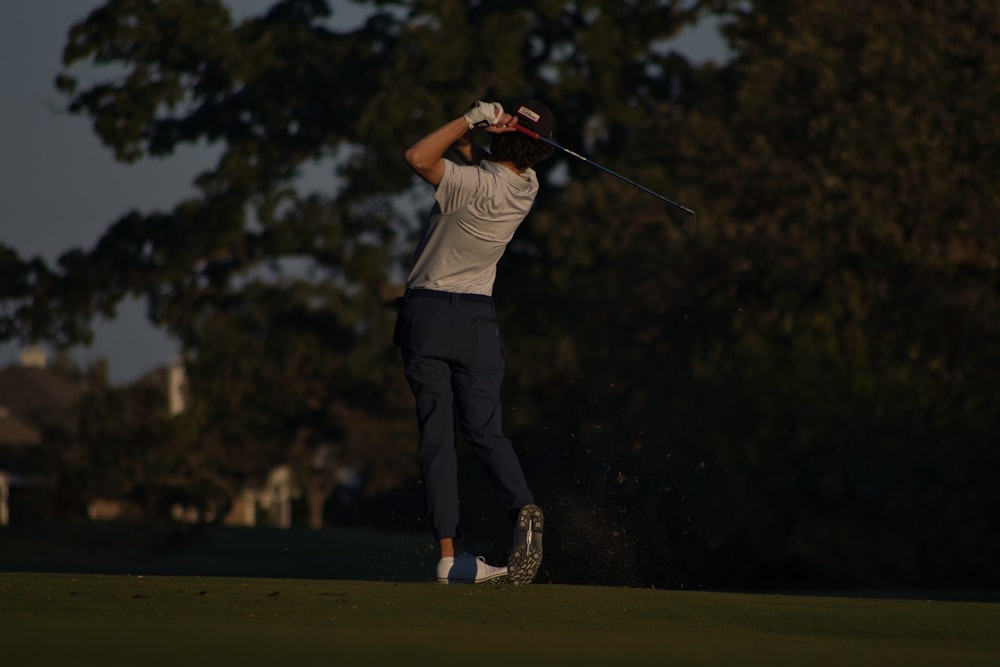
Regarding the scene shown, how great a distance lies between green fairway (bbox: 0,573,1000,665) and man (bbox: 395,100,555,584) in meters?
0.35

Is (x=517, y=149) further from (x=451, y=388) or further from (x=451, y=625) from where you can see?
(x=451, y=625)

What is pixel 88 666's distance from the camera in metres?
5.09

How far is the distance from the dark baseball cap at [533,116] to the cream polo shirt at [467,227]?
24cm

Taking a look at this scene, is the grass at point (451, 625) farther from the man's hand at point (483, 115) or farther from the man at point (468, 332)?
the man's hand at point (483, 115)

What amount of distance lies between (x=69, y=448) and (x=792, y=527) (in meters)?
10.9

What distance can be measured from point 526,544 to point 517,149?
1.82 meters

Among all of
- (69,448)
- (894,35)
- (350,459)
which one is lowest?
(350,459)

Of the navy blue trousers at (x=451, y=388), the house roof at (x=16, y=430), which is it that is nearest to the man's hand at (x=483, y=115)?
the navy blue trousers at (x=451, y=388)

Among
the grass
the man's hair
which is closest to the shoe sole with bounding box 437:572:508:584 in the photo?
the grass

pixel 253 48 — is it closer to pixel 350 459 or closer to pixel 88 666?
pixel 88 666

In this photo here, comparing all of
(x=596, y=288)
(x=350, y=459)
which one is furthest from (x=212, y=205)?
(x=350, y=459)

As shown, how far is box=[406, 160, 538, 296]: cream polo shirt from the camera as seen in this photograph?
8.18 metres

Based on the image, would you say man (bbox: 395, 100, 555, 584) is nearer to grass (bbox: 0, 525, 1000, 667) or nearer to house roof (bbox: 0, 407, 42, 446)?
grass (bbox: 0, 525, 1000, 667)

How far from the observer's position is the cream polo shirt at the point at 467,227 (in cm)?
818
